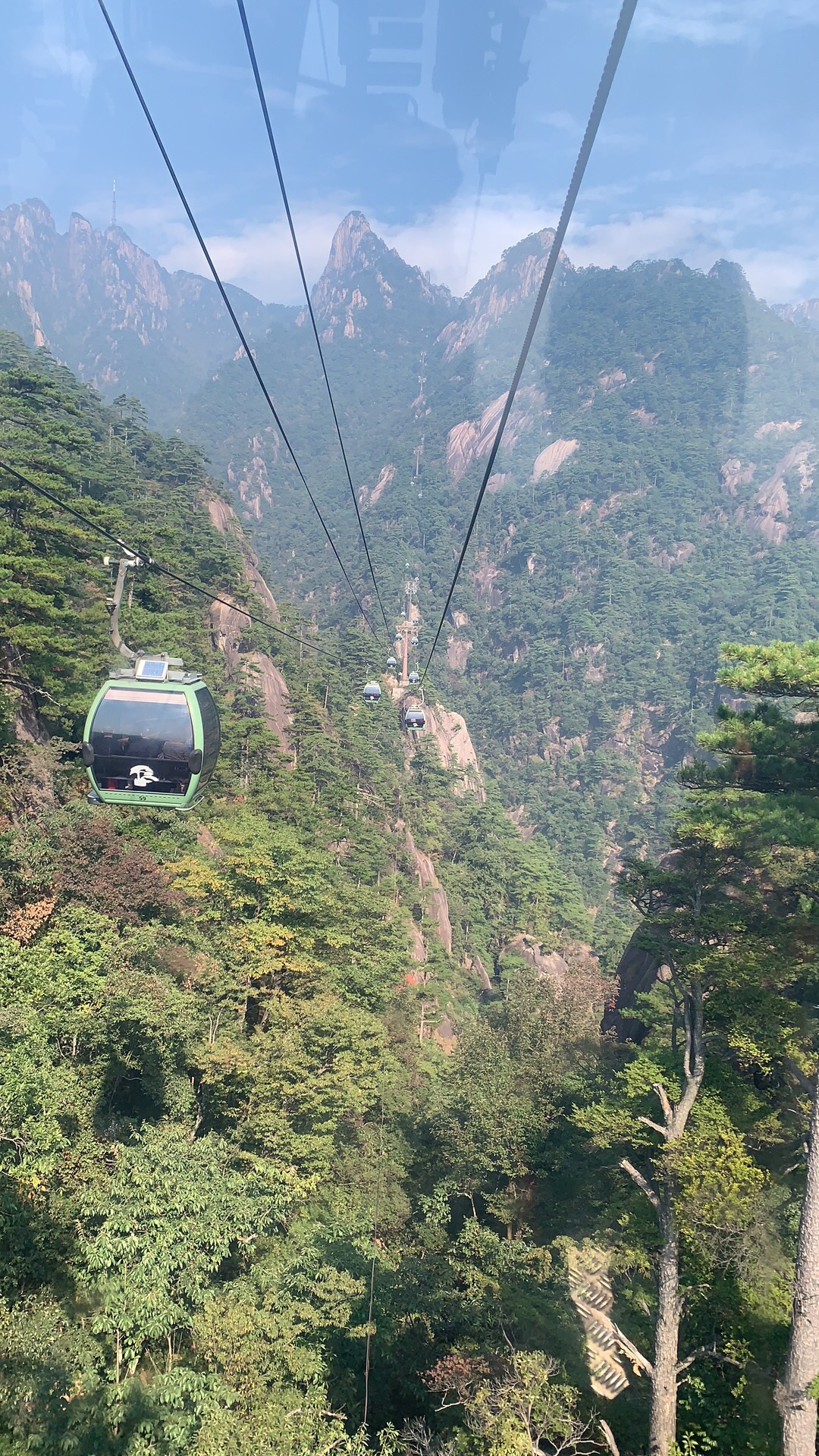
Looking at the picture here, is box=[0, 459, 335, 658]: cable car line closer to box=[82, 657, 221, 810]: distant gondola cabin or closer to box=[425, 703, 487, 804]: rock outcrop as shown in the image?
box=[82, 657, 221, 810]: distant gondola cabin

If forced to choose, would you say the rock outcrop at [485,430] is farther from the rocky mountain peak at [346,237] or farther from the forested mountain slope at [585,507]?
the rocky mountain peak at [346,237]

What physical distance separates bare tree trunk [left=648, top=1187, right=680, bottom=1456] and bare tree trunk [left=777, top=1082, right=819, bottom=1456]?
1887 mm

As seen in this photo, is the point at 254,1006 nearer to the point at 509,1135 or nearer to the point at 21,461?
the point at 509,1135

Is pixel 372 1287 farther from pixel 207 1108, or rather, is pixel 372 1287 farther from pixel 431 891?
pixel 431 891

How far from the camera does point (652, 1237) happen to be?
10375mm

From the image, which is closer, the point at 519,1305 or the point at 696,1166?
the point at 696,1166

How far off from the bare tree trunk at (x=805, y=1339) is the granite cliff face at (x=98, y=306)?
142413 millimetres

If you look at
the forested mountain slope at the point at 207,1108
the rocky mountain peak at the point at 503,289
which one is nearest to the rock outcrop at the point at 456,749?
the forested mountain slope at the point at 207,1108

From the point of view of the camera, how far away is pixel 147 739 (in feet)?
24.3

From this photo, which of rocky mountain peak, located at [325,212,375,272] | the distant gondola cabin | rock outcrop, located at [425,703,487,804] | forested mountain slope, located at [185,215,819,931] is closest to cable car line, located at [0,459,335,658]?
the distant gondola cabin

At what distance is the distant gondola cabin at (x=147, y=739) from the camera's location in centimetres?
739

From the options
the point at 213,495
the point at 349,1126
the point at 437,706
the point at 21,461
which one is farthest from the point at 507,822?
the point at 21,461

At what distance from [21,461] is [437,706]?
5020 centimetres

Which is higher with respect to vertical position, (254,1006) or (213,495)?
(213,495)
